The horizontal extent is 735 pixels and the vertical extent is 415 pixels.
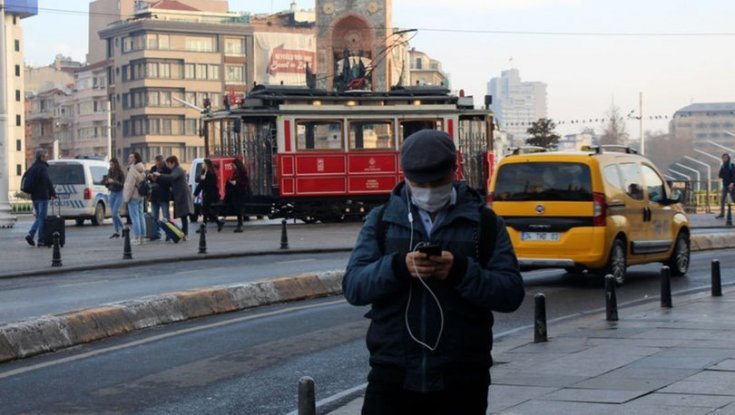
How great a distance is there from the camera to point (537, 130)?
5334 cm

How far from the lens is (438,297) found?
470 centimetres

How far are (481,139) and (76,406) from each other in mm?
30662

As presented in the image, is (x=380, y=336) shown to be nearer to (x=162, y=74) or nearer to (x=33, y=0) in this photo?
A: (x=162, y=74)

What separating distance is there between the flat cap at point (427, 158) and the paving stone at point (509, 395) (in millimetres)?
3658

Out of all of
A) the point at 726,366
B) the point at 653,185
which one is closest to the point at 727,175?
the point at 653,185

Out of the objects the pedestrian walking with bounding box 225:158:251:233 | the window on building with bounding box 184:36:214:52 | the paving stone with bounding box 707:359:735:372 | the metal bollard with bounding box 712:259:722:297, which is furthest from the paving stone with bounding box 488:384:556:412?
the window on building with bounding box 184:36:214:52

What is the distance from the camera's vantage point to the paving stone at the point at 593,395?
8.31 m

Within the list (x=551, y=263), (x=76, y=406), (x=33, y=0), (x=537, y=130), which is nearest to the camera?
(x=76, y=406)

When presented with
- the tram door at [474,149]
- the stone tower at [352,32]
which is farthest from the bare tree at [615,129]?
the tram door at [474,149]

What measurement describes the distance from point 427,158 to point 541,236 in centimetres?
1247

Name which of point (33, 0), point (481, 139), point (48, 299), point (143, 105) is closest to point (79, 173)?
point (481, 139)

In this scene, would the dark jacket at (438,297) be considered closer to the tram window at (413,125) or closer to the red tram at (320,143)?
the red tram at (320,143)

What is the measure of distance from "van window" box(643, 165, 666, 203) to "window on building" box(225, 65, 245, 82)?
417 ft

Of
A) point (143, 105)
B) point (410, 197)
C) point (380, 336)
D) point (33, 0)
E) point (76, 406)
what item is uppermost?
point (33, 0)
